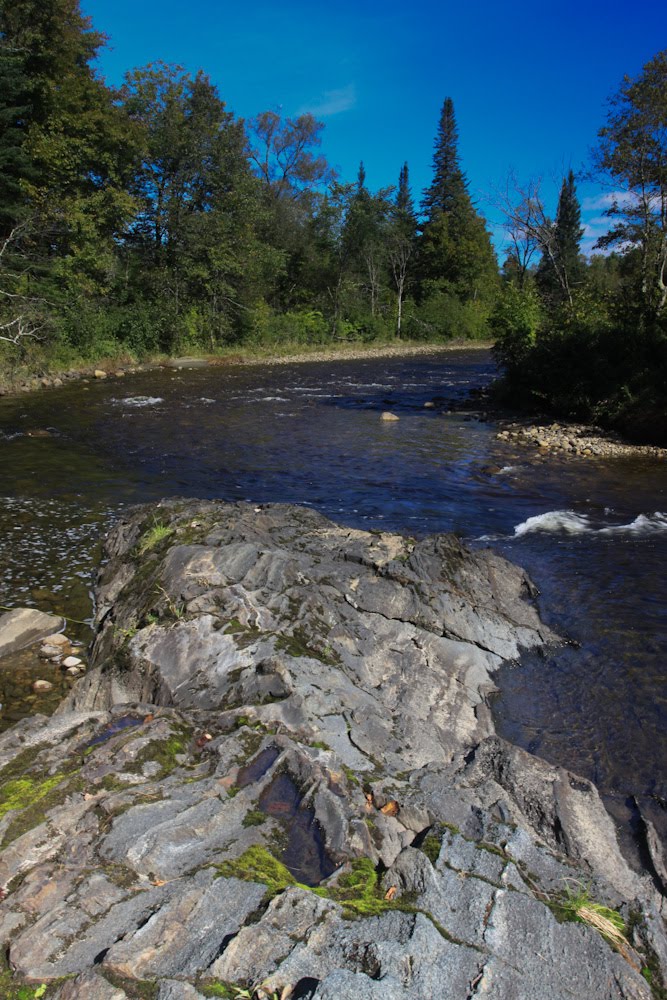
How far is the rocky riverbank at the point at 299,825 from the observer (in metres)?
2.12

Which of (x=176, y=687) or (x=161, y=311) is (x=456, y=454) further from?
(x=161, y=311)

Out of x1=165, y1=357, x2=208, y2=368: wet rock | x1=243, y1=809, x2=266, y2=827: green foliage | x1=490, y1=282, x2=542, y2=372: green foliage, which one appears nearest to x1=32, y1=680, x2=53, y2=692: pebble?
x1=243, y1=809, x2=266, y2=827: green foliage

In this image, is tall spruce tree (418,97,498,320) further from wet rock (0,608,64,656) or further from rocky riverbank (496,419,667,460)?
wet rock (0,608,64,656)

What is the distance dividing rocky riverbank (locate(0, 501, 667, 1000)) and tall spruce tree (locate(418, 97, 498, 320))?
5447 centimetres

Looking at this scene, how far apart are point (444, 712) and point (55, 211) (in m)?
27.6

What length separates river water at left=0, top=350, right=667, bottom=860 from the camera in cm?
472

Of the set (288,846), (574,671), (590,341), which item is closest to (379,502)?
(574,671)

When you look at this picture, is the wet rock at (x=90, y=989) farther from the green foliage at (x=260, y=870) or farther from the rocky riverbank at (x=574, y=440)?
the rocky riverbank at (x=574, y=440)

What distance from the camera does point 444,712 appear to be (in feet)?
14.5

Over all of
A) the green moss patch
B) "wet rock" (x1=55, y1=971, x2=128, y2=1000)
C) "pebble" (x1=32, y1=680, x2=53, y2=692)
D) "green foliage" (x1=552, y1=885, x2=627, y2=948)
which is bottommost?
"pebble" (x1=32, y1=680, x2=53, y2=692)

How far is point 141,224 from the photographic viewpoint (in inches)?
1232

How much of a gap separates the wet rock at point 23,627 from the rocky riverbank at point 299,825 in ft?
2.82

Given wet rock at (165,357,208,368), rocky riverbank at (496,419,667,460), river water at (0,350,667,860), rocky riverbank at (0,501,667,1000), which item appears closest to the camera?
rocky riverbank at (0,501,667,1000)

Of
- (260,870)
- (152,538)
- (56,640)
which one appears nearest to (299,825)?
(260,870)
